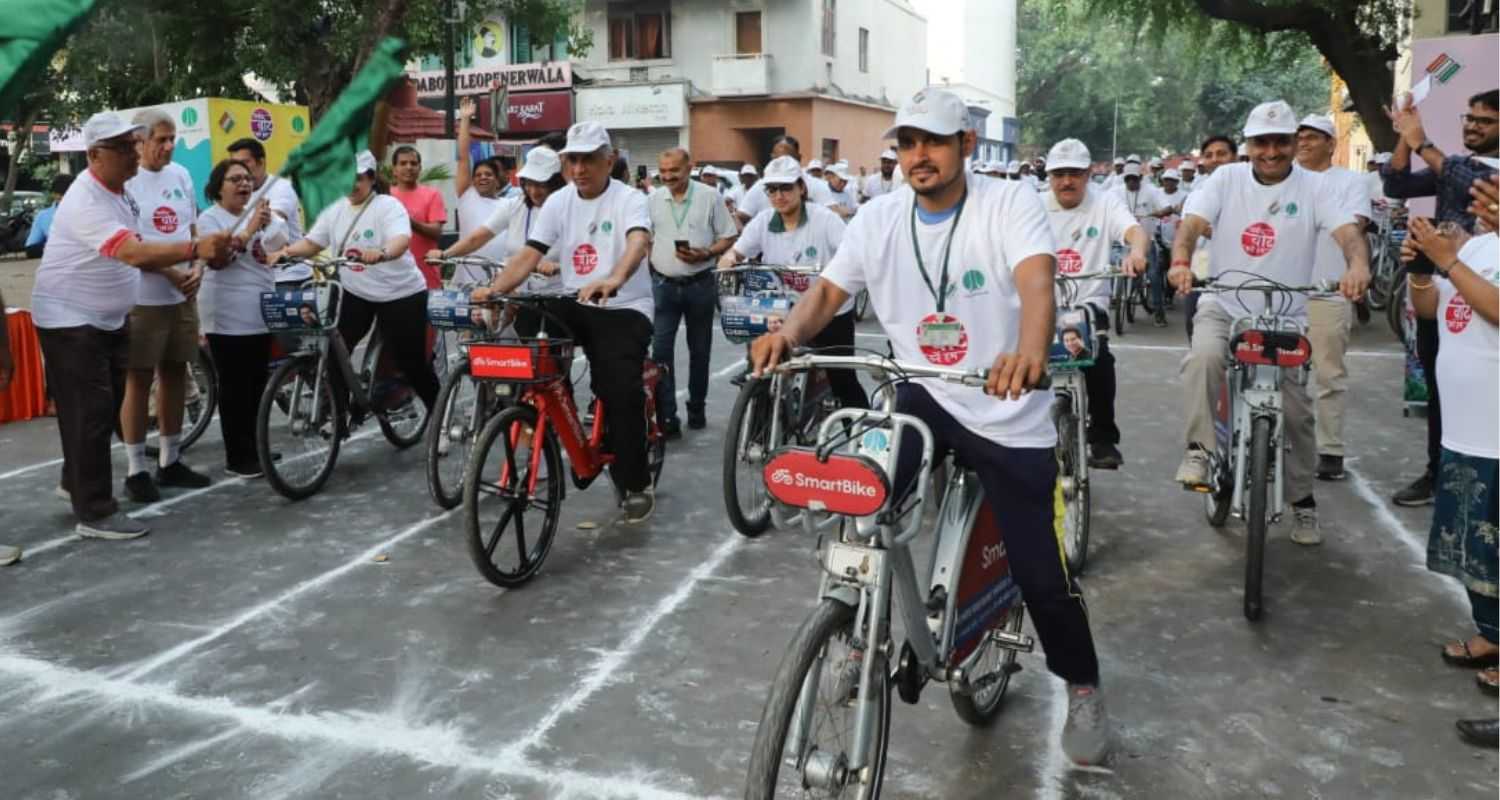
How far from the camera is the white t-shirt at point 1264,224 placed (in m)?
5.68

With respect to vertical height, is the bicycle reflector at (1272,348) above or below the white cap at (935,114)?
below

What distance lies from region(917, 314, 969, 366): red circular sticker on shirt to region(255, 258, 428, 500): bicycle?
4.23 metres

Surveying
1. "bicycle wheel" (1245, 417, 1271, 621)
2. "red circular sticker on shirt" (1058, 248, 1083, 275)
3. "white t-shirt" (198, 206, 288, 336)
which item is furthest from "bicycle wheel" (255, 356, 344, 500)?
"bicycle wheel" (1245, 417, 1271, 621)

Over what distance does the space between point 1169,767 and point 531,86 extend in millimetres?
35101

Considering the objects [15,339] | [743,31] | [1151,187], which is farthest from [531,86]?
[15,339]

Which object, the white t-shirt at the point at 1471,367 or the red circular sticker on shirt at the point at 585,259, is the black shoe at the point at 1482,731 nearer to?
the white t-shirt at the point at 1471,367

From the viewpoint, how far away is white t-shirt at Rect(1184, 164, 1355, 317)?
224 inches

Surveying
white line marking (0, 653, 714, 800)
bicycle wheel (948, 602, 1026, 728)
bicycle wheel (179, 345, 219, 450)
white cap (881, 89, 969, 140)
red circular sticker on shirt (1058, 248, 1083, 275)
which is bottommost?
white line marking (0, 653, 714, 800)

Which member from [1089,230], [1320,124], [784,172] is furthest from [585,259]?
[1320,124]

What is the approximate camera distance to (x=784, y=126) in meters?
35.5

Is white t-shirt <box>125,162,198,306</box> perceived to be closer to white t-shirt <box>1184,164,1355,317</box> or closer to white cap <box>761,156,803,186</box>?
white cap <box>761,156,803,186</box>

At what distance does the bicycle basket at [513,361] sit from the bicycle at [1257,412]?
2.88m

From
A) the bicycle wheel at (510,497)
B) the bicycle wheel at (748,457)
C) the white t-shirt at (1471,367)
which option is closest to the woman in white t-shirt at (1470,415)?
the white t-shirt at (1471,367)

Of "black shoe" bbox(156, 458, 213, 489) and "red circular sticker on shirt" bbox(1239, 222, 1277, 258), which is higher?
"red circular sticker on shirt" bbox(1239, 222, 1277, 258)
